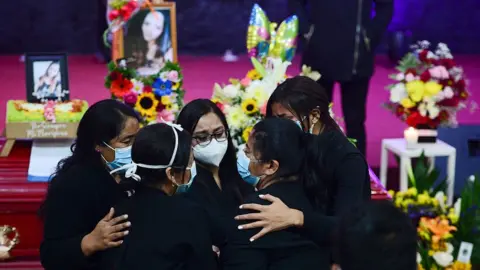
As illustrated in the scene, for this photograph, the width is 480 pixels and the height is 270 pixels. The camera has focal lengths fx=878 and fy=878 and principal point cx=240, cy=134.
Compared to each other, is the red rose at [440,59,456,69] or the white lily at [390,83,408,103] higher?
the red rose at [440,59,456,69]

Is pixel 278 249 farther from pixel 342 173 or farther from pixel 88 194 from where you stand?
pixel 88 194

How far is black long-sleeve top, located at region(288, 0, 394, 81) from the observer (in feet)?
15.9

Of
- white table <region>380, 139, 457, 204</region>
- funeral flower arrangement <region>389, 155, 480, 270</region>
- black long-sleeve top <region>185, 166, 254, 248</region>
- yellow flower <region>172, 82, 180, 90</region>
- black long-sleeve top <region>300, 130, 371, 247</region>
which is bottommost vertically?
funeral flower arrangement <region>389, 155, 480, 270</region>

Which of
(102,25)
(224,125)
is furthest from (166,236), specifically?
(102,25)

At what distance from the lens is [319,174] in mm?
2582

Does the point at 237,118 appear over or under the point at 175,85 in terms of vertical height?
under

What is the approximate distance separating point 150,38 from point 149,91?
37cm

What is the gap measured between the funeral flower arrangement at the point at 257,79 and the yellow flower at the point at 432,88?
984mm

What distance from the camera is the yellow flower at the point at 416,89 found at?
4.68 m

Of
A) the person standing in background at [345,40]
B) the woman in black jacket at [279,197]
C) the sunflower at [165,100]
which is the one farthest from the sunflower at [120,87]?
the woman in black jacket at [279,197]

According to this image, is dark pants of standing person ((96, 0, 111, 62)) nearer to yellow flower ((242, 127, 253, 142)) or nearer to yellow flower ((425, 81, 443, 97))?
yellow flower ((425, 81, 443, 97))

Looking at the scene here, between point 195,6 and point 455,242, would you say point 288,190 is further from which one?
point 195,6

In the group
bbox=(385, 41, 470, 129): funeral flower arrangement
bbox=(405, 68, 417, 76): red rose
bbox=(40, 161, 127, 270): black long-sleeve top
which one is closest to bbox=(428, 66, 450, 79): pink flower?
bbox=(385, 41, 470, 129): funeral flower arrangement

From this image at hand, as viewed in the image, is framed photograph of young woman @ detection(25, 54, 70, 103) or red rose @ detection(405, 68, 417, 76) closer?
framed photograph of young woman @ detection(25, 54, 70, 103)
